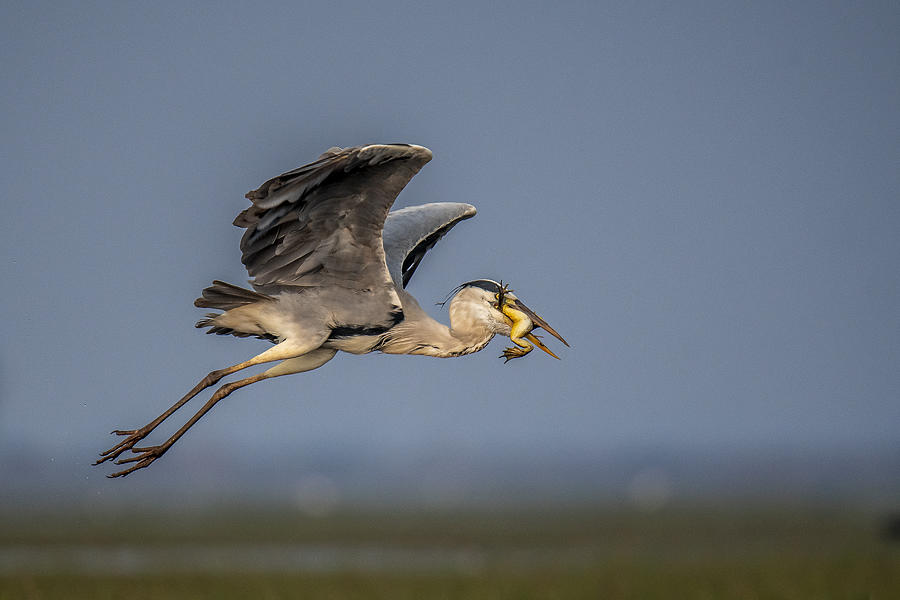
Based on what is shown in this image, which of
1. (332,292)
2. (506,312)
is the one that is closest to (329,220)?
(332,292)

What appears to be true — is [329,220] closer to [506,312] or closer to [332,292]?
[332,292]

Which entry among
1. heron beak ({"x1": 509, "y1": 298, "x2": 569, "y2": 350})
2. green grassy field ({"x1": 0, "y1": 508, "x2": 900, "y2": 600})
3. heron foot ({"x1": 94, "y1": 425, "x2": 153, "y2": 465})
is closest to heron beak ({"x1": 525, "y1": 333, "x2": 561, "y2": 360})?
heron beak ({"x1": 509, "y1": 298, "x2": 569, "y2": 350})

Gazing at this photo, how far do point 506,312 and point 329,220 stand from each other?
79.0 inches

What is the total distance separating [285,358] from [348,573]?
15.5 m

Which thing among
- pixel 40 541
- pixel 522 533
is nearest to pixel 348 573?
pixel 40 541

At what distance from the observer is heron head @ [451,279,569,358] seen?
37.1 feet

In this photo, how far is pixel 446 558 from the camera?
35.3 meters

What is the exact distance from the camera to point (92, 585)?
21.7 metres

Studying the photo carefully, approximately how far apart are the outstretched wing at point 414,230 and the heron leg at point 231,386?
1.04 m

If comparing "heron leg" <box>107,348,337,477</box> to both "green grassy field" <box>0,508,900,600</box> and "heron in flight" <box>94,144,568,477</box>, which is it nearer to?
"heron in flight" <box>94,144,568,477</box>

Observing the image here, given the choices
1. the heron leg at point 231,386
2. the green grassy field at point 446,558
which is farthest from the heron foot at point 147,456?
the green grassy field at point 446,558

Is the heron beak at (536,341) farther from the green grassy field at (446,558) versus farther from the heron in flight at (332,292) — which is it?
the green grassy field at (446,558)

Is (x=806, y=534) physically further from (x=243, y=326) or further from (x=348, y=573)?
(x=243, y=326)

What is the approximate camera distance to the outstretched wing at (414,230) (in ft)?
40.1
